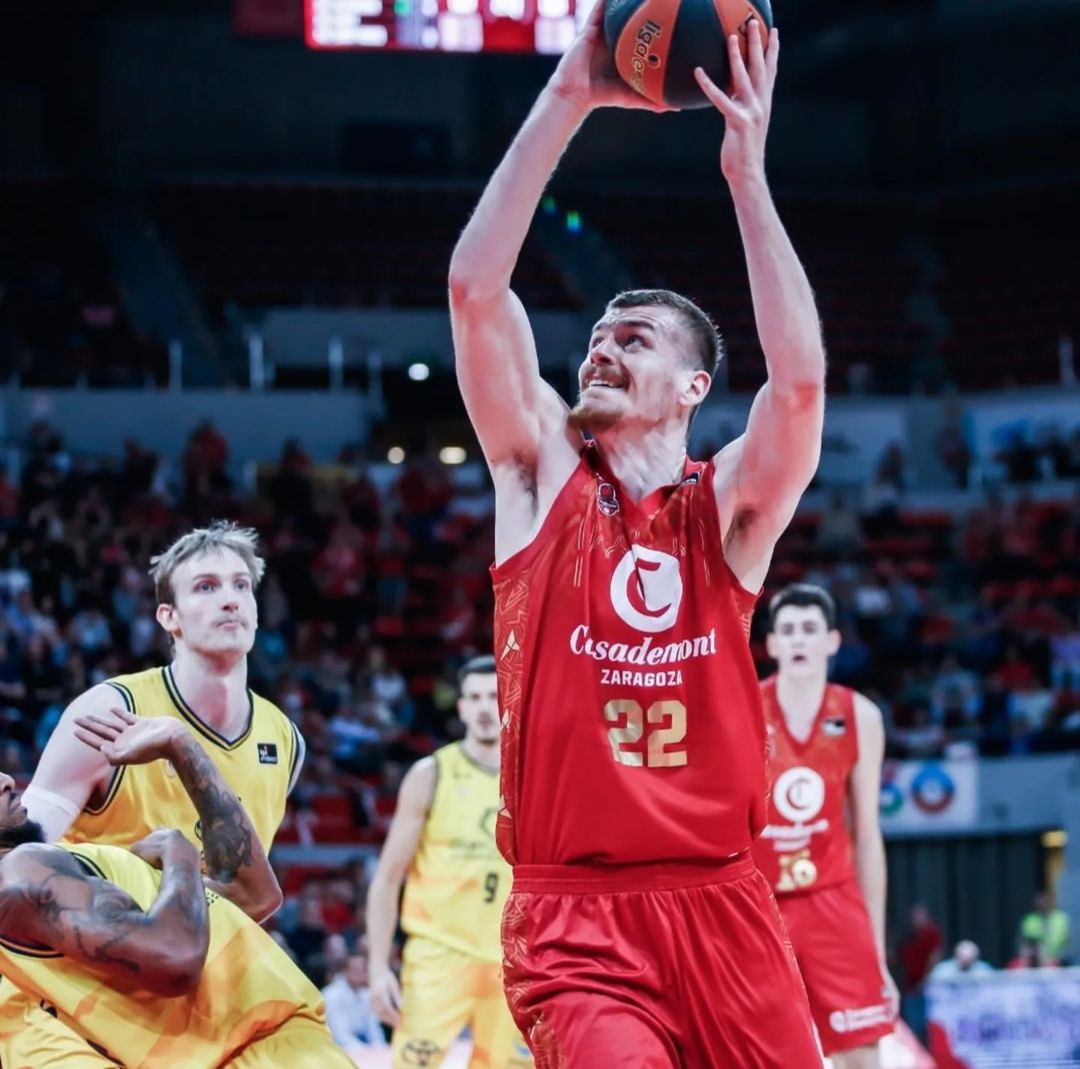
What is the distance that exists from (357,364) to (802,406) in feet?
53.5

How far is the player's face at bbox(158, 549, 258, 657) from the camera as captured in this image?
201 inches

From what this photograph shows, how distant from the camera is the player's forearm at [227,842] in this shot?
14.8 ft

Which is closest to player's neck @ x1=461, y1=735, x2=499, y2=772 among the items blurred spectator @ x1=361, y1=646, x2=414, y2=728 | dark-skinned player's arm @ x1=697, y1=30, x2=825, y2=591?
dark-skinned player's arm @ x1=697, y1=30, x2=825, y2=591

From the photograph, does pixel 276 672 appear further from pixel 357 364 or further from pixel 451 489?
pixel 357 364

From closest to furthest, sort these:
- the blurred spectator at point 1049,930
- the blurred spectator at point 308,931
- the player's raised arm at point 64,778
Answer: the player's raised arm at point 64,778 < the blurred spectator at point 308,931 < the blurred spectator at point 1049,930

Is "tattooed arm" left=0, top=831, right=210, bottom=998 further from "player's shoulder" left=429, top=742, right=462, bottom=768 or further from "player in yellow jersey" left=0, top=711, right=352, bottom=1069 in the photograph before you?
"player's shoulder" left=429, top=742, right=462, bottom=768

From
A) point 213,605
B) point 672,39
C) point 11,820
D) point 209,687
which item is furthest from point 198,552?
point 672,39

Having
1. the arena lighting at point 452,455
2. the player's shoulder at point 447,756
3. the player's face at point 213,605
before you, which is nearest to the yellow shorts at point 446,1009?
the player's shoulder at point 447,756

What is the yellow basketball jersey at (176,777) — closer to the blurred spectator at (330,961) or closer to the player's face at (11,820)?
the player's face at (11,820)

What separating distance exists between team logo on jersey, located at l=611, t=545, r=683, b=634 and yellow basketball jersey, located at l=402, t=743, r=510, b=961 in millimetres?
3787

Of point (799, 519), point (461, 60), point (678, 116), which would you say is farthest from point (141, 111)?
point (799, 519)

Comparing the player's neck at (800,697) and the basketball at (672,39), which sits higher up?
the basketball at (672,39)

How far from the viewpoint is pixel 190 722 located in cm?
511

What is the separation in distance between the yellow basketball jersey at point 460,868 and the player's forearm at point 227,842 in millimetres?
2717
